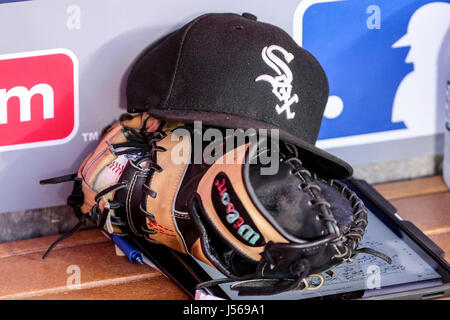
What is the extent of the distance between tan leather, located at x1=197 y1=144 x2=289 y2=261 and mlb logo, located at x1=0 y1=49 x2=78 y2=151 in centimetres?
29

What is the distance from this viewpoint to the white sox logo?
0.96 m

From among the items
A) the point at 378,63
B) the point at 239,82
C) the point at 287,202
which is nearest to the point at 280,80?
the point at 239,82

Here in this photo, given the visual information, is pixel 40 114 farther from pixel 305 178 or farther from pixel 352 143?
pixel 352 143

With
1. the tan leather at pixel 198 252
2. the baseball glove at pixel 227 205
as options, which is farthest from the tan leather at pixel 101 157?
the tan leather at pixel 198 252

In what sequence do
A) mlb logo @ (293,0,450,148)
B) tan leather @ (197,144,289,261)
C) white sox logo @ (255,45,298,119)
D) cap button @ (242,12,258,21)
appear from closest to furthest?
tan leather @ (197,144,289,261)
white sox logo @ (255,45,298,119)
cap button @ (242,12,258,21)
mlb logo @ (293,0,450,148)

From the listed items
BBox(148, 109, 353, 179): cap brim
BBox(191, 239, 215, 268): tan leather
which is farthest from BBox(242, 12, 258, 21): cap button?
BBox(191, 239, 215, 268): tan leather

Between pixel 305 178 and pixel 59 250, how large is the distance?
0.41 meters

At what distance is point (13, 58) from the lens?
1028 mm

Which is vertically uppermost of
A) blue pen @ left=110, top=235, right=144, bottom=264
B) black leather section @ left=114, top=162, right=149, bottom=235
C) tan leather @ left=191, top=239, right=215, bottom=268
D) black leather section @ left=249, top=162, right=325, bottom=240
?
black leather section @ left=249, top=162, right=325, bottom=240

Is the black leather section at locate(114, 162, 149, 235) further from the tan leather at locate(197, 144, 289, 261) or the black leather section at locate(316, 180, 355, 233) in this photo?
the black leather section at locate(316, 180, 355, 233)

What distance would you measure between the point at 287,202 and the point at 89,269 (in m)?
0.33

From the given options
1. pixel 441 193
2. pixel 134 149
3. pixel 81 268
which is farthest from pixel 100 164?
pixel 441 193

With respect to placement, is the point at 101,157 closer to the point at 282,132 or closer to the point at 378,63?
the point at 282,132

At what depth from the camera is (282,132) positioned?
93 centimetres
